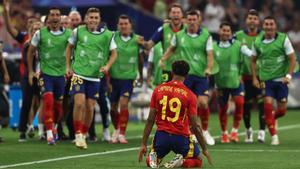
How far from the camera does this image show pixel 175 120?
16.1m

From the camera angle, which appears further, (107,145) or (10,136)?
(10,136)

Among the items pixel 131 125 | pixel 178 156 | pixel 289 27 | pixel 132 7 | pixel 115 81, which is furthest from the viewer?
pixel 289 27

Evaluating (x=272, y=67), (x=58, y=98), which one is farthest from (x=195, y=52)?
(x=58, y=98)

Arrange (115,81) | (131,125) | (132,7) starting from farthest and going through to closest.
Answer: (132,7) < (131,125) < (115,81)

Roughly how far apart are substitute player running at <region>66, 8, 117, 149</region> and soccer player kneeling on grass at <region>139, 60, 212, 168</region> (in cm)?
421

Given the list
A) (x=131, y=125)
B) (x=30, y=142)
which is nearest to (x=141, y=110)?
(x=131, y=125)

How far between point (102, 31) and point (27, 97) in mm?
2815

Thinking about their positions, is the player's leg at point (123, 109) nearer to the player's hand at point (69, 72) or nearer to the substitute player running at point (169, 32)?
the substitute player running at point (169, 32)

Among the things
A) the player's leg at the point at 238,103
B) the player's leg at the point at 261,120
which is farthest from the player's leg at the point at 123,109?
the player's leg at the point at 261,120

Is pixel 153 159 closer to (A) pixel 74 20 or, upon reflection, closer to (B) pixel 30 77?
(B) pixel 30 77

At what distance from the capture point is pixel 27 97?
22.9 metres

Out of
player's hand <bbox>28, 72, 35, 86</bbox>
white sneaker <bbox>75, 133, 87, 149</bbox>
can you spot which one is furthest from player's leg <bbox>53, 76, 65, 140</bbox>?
white sneaker <bbox>75, 133, 87, 149</bbox>

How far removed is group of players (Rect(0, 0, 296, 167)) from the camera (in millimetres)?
20656

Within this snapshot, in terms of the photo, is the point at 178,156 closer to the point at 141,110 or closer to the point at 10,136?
the point at 10,136
